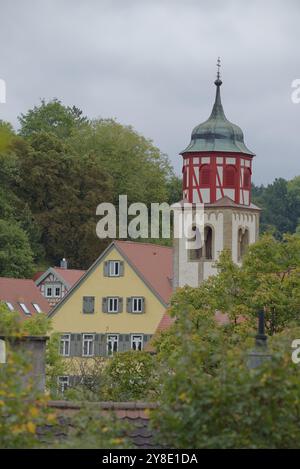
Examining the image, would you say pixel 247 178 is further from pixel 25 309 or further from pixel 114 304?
pixel 25 309

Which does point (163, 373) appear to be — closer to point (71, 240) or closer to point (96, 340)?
point (96, 340)

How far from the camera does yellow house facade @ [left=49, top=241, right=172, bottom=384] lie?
2591 inches

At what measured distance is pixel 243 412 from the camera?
11.2m

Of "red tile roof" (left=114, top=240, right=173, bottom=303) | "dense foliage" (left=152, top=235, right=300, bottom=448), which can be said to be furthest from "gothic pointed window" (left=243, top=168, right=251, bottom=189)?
"dense foliage" (left=152, top=235, right=300, bottom=448)

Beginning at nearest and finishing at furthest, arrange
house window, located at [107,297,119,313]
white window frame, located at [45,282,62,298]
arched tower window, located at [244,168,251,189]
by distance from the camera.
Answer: house window, located at [107,297,119,313] < arched tower window, located at [244,168,251,189] < white window frame, located at [45,282,62,298]

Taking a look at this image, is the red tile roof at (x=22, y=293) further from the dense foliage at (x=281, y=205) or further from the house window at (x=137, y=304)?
the dense foliage at (x=281, y=205)

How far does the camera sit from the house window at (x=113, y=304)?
66.9 m

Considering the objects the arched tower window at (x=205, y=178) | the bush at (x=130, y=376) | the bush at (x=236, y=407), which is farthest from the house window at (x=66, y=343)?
the bush at (x=236, y=407)

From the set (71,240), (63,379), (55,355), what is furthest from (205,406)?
(71,240)

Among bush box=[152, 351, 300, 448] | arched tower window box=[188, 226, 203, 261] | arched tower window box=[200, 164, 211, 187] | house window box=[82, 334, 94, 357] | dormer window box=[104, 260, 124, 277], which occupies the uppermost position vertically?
arched tower window box=[200, 164, 211, 187]

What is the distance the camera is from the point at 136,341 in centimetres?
6631

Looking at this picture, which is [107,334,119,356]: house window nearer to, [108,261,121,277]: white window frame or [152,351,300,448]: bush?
[108,261,121,277]: white window frame

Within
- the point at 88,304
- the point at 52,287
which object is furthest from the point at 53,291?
the point at 88,304

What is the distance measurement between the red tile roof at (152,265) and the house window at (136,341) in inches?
81.9
